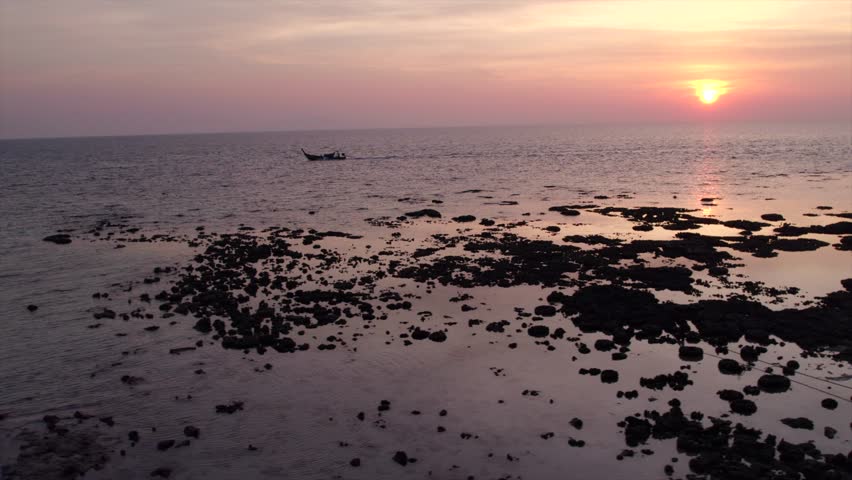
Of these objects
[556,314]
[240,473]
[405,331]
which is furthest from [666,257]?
[240,473]

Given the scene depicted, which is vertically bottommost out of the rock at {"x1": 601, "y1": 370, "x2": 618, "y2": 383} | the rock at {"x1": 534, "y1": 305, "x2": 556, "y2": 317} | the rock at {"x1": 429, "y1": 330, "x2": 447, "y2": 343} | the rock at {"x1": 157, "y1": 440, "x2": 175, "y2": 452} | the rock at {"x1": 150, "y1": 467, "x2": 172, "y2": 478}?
the rock at {"x1": 150, "y1": 467, "x2": 172, "y2": 478}

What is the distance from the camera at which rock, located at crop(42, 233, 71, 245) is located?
49.4m

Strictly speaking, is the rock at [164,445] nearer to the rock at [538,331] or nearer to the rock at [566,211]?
the rock at [538,331]

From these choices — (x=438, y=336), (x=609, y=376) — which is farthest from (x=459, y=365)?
(x=609, y=376)

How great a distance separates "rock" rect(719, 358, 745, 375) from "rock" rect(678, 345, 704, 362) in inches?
40.6

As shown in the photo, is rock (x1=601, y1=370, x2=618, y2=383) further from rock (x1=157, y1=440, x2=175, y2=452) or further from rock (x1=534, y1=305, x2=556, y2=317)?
rock (x1=157, y1=440, x2=175, y2=452)

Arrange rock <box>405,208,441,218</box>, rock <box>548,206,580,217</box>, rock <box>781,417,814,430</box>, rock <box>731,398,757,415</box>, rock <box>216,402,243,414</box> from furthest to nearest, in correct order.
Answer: rock <box>405,208,441,218</box>, rock <box>548,206,580,217</box>, rock <box>216,402,243,414</box>, rock <box>731,398,757,415</box>, rock <box>781,417,814,430</box>

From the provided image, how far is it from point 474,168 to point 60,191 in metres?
74.8

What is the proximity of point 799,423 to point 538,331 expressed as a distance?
1035 centimetres

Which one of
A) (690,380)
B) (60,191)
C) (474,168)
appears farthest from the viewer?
(474,168)

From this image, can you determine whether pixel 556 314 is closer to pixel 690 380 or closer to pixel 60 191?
pixel 690 380

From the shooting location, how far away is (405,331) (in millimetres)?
26781

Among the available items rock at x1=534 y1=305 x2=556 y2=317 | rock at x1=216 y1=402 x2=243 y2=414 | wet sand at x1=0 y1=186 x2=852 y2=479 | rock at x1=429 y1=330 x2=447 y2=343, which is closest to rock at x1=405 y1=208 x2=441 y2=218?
wet sand at x1=0 y1=186 x2=852 y2=479

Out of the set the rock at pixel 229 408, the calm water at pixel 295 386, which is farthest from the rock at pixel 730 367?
the rock at pixel 229 408
